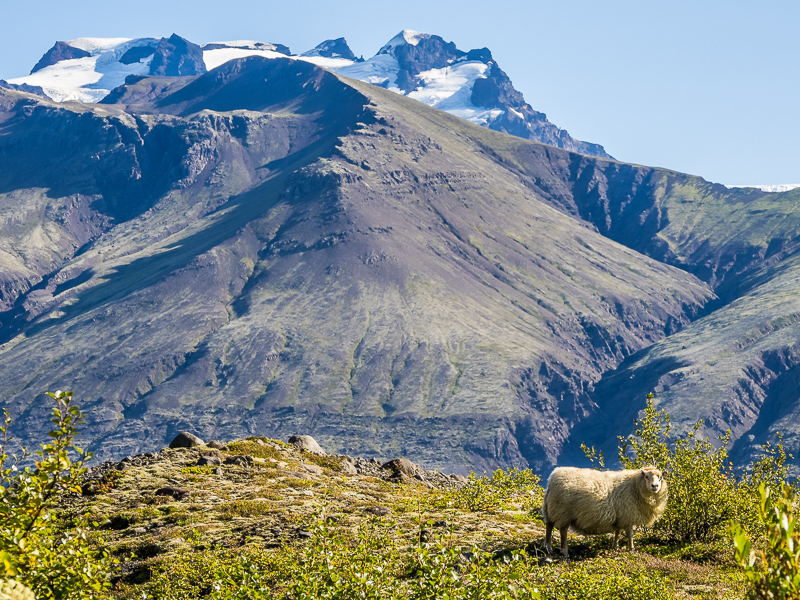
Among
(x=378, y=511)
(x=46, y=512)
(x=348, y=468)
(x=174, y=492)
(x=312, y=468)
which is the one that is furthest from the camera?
(x=348, y=468)

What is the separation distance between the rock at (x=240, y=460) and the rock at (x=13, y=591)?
1426 inches

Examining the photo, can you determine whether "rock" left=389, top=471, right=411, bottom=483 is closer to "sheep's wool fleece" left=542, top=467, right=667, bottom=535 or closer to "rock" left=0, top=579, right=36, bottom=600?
"sheep's wool fleece" left=542, top=467, right=667, bottom=535

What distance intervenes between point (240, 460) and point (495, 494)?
15.6 meters

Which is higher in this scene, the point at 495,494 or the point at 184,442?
the point at 495,494

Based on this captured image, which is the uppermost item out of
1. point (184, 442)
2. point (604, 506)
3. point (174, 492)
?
point (604, 506)

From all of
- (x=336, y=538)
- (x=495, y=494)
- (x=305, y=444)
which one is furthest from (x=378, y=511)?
(x=305, y=444)

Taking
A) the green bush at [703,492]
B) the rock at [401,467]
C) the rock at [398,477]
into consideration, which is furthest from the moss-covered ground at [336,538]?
the green bush at [703,492]

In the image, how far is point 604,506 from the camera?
28.2 m

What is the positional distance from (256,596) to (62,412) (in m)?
4.89

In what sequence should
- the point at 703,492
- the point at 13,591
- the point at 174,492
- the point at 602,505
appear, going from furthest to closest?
the point at 174,492, the point at 703,492, the point at 602,505, the point at 13,591

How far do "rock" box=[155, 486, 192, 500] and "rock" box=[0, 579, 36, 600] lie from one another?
94.1 feet

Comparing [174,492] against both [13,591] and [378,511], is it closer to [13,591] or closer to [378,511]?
[378,511]

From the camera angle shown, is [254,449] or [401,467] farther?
[401,467]

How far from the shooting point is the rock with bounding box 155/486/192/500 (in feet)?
126
